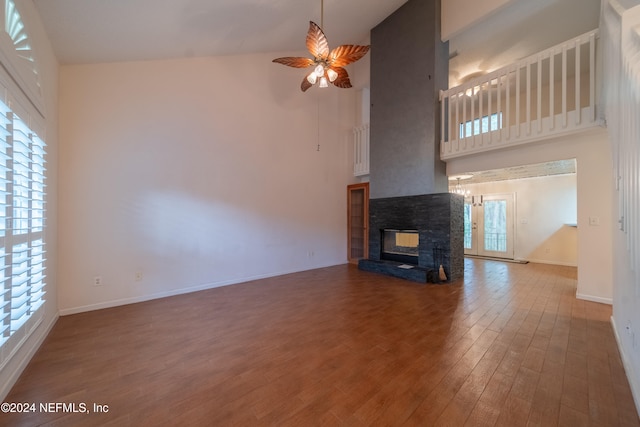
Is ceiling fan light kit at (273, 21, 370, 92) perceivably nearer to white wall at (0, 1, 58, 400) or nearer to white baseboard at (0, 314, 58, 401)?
white wall at (0, 1, 58, 400)

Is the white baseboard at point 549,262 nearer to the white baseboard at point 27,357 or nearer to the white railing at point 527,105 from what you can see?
the white railing at point 527,105

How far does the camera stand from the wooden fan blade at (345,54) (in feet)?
9.57

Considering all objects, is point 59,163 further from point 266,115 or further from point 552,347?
point 552,347

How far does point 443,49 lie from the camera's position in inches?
175

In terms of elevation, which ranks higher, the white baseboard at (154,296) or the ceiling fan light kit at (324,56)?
the ceiling fan light kit at (324,56)

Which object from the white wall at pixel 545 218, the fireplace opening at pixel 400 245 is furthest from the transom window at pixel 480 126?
the white wall at pixel 545 218

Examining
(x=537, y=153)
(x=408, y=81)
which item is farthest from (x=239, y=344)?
(x=408, y=81)

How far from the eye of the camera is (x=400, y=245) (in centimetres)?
512

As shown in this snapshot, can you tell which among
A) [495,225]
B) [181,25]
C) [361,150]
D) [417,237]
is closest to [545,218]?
[495,225]

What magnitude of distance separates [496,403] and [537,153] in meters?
3.57

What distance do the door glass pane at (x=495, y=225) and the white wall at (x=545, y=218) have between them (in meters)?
0.27

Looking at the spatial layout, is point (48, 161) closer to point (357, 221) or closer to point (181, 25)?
point (181, 25)

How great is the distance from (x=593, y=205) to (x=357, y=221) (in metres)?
3.96

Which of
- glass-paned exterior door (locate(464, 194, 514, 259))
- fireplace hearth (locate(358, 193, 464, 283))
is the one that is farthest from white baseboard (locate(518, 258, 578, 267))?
fireplace hearth (locate(358, 193, 464, 283))
